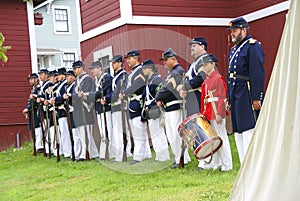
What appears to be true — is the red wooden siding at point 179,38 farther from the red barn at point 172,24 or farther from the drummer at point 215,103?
the drummer at point 215,103

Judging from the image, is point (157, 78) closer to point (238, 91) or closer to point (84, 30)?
point (238, 91)

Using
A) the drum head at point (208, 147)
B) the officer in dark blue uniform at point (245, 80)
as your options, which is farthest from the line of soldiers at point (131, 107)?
the drum head at point (208, 147)

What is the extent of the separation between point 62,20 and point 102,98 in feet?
66.9

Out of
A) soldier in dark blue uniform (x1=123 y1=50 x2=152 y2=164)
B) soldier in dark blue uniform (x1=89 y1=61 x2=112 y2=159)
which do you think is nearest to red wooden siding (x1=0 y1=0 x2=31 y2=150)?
soldier in dark blue uniform (x1=89 y1=61 x2=112 y2=159)

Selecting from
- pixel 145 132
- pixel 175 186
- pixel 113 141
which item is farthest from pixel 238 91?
pixel 113 141

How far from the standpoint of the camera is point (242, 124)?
21.0ft

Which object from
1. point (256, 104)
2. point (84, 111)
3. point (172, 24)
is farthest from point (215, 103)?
point (172, 24)

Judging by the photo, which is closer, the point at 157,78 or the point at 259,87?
the point at 259,87

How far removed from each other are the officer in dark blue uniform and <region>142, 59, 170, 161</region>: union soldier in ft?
6.91

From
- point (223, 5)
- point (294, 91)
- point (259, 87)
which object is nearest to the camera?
point (294, 91)

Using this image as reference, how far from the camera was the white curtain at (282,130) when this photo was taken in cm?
407

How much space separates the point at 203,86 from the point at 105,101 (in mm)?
2670

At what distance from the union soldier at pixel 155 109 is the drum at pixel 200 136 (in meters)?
1.93

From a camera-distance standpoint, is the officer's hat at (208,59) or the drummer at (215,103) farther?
the officer's hat at (208,59)
